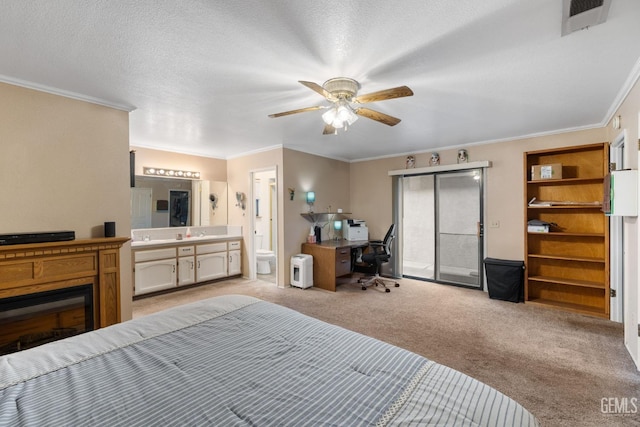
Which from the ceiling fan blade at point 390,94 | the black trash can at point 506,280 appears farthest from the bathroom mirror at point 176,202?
the black trash can at point 506,280

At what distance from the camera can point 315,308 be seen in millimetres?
3795

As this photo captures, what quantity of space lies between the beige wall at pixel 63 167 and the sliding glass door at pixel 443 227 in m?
4.60

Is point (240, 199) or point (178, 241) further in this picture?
point (240, 199)

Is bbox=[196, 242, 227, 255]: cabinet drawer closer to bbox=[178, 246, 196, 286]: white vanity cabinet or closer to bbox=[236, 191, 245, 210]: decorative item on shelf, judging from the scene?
bbox=[178, 246, 196, 286]: white vanity cabinet

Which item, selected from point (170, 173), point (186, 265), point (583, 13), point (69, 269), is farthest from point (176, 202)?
point (583, 13)

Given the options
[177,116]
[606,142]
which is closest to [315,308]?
[177,116]

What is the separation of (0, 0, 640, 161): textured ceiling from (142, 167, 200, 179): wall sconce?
1.54 metres

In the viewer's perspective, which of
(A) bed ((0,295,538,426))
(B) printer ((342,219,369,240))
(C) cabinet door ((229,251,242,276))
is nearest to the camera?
(A) bed ((0,295,538,426))

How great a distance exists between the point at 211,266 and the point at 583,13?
17.2 feet

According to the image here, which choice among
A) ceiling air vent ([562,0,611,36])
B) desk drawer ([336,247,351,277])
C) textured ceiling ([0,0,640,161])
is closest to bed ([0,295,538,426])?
textured ceiling ([0,0,640,161])

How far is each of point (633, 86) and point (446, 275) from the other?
345 cm

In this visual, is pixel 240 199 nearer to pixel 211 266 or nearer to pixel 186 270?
pixel 211 266

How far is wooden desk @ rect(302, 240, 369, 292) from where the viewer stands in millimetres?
4637

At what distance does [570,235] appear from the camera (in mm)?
3742
